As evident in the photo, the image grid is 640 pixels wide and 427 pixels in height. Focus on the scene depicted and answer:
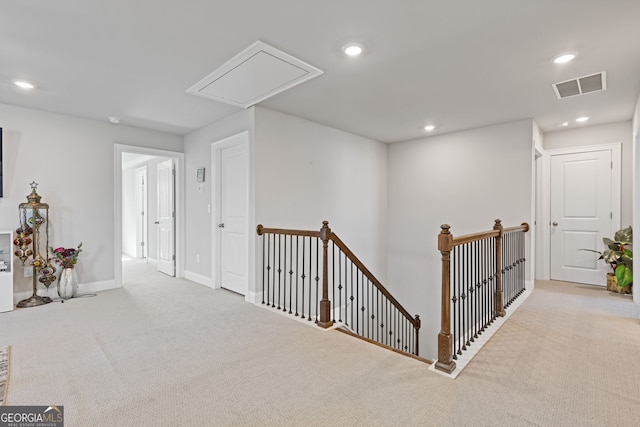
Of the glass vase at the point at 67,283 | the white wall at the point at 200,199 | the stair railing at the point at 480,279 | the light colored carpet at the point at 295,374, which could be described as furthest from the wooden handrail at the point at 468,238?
the glass vase at the point at 67,283

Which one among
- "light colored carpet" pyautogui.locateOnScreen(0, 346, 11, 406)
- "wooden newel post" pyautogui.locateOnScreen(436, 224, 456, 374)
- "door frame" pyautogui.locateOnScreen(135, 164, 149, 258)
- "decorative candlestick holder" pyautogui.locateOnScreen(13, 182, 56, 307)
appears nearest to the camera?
"light colored carpet" pyautogui.locateOnScreen(0, 346, 11, 406)

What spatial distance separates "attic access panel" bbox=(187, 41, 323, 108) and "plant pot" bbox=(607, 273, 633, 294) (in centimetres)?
467

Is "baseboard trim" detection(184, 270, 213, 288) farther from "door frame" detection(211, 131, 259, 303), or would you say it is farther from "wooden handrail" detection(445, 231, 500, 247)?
"wooden handrail" detection(445, 231, 500, 247)

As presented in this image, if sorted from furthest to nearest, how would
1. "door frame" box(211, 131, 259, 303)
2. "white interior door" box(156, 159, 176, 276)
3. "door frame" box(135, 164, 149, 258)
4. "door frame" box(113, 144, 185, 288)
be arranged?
"door frame" box(135, 164, 149, 258) < "white interior door" box(156, 159, 176, 276) < "door frame" box(113, 144, 185, 288) < "door frame" box(211, 131, 259, 303)

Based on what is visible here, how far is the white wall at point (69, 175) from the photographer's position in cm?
373

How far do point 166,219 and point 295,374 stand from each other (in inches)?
182

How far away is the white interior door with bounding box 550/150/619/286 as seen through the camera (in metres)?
4.50

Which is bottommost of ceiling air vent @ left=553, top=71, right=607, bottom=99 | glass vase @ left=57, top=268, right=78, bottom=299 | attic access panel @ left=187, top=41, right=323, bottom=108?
glass vase @ left=57, top=268, right=78, bottom=299

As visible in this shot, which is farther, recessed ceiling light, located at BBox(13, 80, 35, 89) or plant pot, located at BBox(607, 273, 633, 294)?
plant pot, located at BBox(607, 273, 633, 294)

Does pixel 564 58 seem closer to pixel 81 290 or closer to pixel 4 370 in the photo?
pixel 4 370

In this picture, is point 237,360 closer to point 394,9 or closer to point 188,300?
point 188,300

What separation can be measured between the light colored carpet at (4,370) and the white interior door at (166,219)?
9.26ft

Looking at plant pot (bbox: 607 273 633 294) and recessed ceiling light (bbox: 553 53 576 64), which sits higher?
recessed ceiling light (bbox: 553 53 576 64)

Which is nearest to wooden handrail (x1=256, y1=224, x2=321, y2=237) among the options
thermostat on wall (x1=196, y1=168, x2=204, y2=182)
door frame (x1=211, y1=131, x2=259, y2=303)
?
door frame (x1=211, y1=131, x2=259, y2=303)
